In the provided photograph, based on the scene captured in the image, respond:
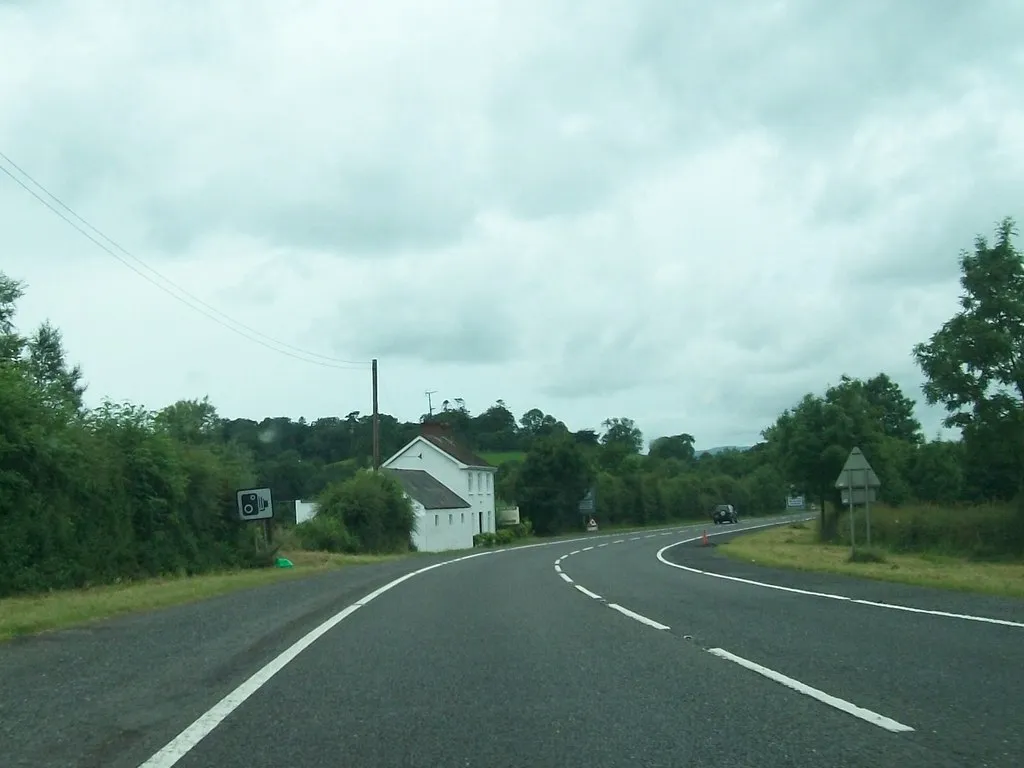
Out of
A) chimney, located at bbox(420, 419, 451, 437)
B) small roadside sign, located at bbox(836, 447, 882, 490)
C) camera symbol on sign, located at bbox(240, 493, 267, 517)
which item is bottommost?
camera symbol on sign, located at bbox(240, 493, 267, 517)

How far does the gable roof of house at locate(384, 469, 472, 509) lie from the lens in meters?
72.0

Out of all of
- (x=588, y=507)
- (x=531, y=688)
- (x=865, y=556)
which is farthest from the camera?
(x=588, y=507)

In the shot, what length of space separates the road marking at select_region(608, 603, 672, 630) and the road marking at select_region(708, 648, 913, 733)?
8.39 ft

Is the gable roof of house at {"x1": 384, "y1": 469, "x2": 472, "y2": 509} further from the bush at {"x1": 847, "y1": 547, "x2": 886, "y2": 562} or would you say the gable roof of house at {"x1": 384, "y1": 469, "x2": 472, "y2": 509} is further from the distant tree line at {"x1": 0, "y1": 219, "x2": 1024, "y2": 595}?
the bush at {"x1": 847, "y1": 547, "x2": 886, "y2": 562}

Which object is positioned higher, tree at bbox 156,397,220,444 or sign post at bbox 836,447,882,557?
tree at bbox 156,397,220,444

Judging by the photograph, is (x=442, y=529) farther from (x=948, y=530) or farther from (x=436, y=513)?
(x=948, y=530)

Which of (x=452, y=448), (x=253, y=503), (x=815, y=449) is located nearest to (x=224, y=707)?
(x=253, y=503)

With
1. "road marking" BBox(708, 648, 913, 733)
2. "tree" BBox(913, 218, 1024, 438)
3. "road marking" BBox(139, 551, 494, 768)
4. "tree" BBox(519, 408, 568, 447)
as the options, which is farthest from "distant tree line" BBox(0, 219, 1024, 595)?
"tree" BBox(519, 408, 568, 447)

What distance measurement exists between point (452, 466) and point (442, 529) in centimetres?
996

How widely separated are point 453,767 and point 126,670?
489 centimetres

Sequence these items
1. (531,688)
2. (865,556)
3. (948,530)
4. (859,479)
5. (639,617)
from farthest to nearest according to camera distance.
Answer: (948,530) < (865,556) < (859,479) < (639,617) < (531,688)

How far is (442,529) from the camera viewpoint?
75.3m

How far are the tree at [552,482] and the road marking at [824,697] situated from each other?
274ft

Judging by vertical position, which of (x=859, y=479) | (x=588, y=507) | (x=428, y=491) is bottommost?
(x=588, y=507)
